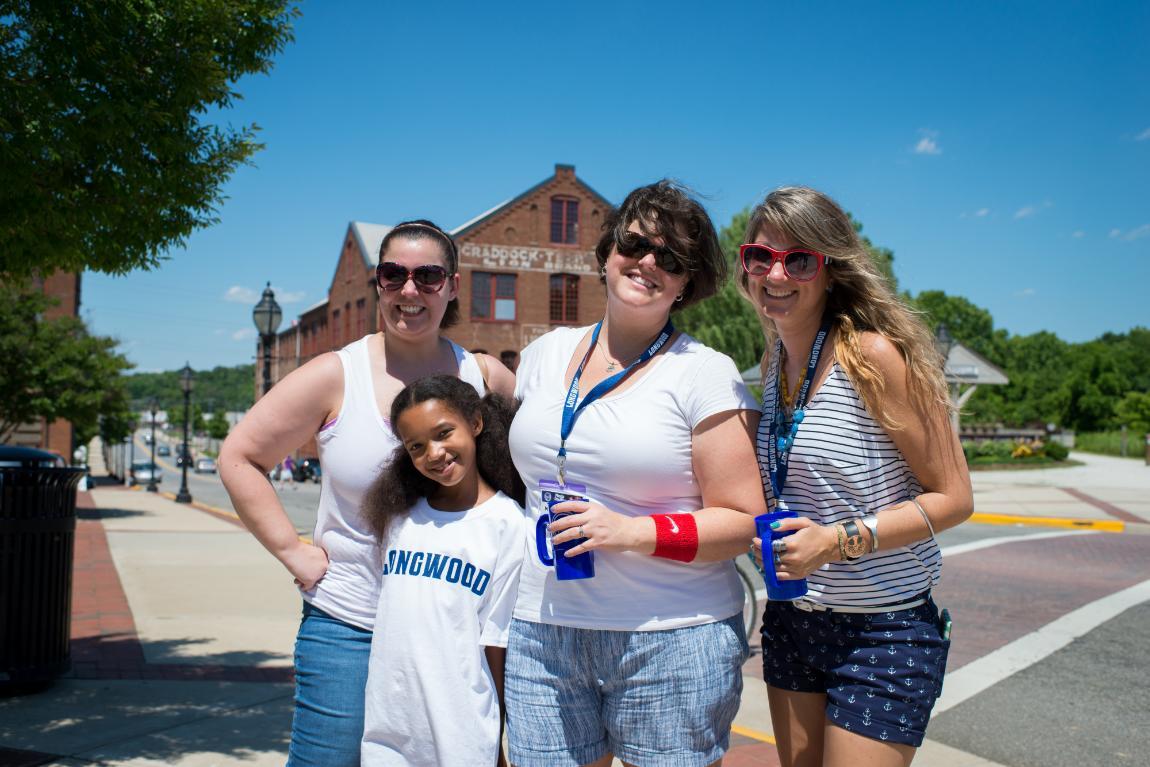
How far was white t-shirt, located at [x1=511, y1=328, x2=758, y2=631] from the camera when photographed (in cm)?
217

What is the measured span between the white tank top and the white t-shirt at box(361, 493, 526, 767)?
4.2 inches

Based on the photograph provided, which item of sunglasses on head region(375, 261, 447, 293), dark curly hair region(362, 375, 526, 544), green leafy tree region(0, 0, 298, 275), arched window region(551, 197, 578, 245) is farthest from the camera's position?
arched window region(551, 197, 578, 245)

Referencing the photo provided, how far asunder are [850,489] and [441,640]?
3.60 ft

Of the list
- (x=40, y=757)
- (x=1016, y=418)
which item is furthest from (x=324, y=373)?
(x=1016, y=418)

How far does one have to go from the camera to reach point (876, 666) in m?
2.16

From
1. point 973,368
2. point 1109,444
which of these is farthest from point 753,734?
point 1109,444

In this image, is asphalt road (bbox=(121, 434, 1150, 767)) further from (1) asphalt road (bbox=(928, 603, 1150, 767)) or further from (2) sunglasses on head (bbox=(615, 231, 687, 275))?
(2) sunglasses on head (bbox=(615, 231, 687, 275))

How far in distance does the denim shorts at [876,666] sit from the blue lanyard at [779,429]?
0.36 meters

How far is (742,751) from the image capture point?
183 inches

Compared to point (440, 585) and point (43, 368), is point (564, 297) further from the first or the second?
point (440, 585)

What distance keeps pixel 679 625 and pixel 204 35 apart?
4.24 metres

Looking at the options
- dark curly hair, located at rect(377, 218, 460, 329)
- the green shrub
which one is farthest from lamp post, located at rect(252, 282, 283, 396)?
the green shrub

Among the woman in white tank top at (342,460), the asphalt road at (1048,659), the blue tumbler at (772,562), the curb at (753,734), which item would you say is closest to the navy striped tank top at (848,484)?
the blue tumbler at (772,562)

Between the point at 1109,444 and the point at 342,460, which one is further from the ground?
the point at 342,460
